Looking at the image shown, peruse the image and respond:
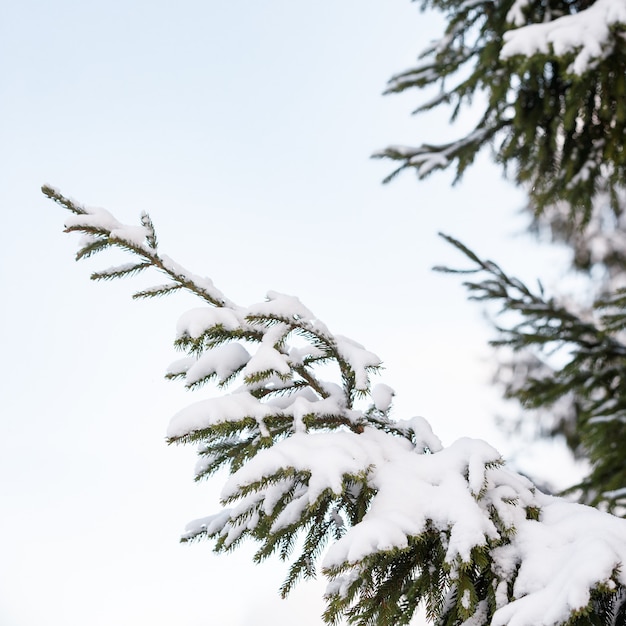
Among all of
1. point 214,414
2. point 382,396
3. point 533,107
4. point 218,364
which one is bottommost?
point 214,414

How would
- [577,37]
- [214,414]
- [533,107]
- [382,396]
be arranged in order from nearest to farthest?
[214,414]
[382,396]
[577,37]
[533,107]

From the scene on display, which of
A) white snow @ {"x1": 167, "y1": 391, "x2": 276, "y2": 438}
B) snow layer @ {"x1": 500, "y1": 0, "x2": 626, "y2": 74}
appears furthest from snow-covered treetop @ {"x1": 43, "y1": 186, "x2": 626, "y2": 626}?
snow layer @ {"x1": 500, "y1": 0, "x2": 626, "y2": 74}

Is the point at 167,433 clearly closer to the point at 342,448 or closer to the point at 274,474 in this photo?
the point at 274,474

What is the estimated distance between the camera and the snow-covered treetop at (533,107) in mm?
3131

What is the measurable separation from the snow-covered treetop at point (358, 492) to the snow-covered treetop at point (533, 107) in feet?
6.94

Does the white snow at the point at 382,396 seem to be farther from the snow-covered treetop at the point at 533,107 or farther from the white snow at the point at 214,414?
the snow-covered treetop at the point at 533,107

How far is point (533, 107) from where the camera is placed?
3643 millimetres

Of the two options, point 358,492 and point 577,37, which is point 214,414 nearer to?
point 358,492

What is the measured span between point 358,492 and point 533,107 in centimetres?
322

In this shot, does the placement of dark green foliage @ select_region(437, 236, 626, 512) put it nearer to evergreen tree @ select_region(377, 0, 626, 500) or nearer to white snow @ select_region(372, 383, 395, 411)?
evergreen tree @ select_region(377, 0, 626, 500)

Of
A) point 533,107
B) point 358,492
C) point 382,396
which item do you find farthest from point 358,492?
point 533,107

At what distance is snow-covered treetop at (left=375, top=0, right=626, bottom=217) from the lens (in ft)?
10.3

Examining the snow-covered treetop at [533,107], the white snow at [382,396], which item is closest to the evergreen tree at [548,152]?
the snow-covered treetop at [533,107]

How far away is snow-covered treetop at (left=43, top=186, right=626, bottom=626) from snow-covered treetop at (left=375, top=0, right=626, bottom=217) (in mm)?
2117
